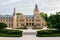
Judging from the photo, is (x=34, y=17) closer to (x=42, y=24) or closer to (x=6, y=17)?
(x=42, y=24)

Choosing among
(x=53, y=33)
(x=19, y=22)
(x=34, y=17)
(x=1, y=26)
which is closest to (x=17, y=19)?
(x=19, y=22)

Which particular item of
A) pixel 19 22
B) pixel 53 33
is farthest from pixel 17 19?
pixel 53 33

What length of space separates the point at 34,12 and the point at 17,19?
24.2 ft

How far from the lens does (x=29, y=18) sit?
8419cm

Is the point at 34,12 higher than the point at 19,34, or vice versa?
the point at 34,12

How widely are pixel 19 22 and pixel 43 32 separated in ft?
160

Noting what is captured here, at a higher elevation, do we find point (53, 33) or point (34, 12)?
point (34, 12)

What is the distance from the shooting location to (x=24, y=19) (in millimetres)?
84125

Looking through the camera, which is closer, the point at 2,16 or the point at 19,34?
the point at 19,34

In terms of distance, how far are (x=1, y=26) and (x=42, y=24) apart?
36.9 metres

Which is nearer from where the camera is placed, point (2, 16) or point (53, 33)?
point (53, 33)

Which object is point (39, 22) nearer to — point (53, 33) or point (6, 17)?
point (6, 17)

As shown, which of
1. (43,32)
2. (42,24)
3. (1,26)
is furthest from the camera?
(42,24)

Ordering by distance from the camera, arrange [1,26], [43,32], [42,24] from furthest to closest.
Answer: [42,24] → [1,26] → [43,32]
